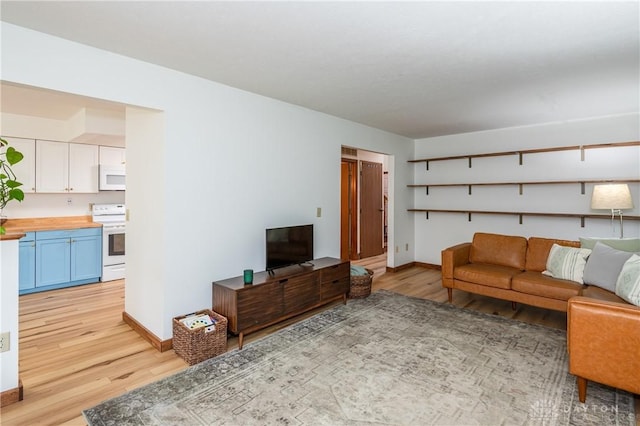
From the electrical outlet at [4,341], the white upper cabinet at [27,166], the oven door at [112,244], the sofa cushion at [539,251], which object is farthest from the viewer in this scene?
the oven door at [112,244]

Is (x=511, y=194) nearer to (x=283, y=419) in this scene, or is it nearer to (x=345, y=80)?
(x=345, y=80)

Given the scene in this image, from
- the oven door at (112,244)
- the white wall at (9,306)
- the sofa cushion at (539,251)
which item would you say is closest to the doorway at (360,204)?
the sofa cushion at (539,251)

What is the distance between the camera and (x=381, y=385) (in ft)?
7.68

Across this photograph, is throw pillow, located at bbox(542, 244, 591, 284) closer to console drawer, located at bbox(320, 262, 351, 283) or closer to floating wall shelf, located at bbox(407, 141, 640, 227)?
floating wall shelf, located at bbox(407, 141, 640, 227)

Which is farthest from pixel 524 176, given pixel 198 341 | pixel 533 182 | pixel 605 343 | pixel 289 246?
pixel 198 341

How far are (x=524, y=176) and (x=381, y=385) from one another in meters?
4.26

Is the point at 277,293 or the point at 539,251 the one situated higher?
the point at 539,251

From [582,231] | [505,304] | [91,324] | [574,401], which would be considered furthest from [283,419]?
[582,231]

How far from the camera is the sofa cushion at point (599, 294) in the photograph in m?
2.81

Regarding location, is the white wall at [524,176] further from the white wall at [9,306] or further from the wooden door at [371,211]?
the white wall at [9,306]

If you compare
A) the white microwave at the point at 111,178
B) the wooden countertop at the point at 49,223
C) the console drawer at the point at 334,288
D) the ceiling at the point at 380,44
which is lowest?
the console drawer at the point at 334,288

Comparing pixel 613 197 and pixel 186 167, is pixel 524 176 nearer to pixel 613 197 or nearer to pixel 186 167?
pixel 613 197

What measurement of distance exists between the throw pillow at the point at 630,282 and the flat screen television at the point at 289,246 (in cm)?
285

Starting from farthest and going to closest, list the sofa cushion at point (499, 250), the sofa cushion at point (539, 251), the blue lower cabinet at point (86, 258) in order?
the blue lower cabinet at point (86, 258) < the sofa cushion at point (499, 250) < the sofa cushion at point (539, 251)
